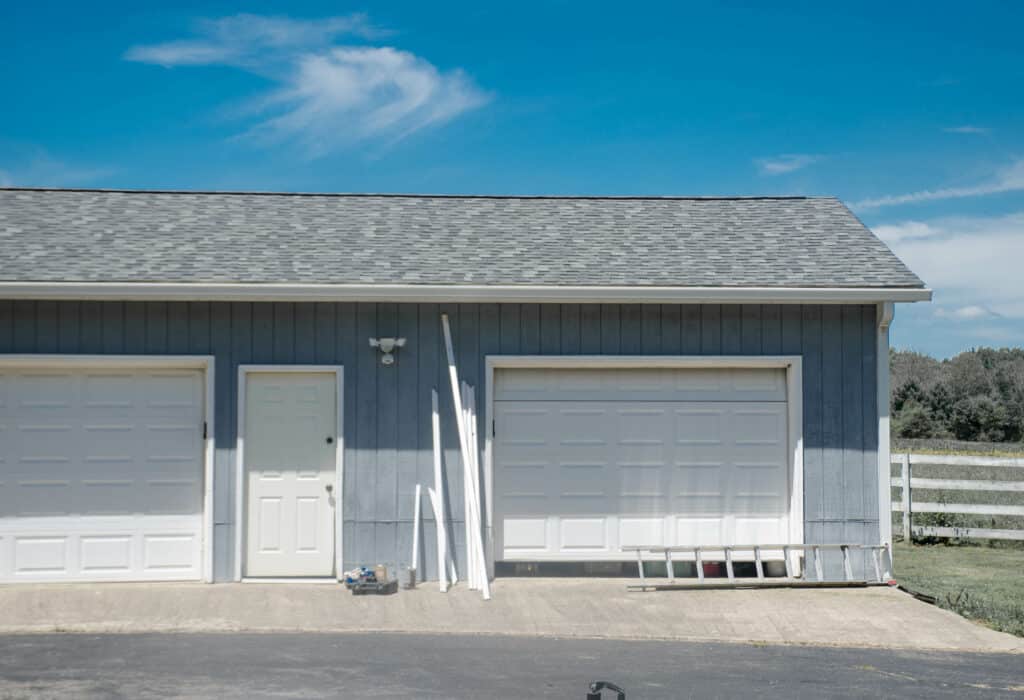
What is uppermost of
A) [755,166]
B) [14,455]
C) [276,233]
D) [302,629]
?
[755,166]

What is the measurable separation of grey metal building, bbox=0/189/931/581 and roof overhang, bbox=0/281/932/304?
0.03 m

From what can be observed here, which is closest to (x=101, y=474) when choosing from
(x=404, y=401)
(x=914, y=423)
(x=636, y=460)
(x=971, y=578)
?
(x=404, y=401)

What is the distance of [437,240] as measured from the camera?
11.7 metres

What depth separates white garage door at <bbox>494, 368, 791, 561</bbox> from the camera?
10859mm

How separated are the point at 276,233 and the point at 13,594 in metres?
4.52

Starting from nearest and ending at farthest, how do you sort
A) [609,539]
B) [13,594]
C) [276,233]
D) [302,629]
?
[302,629]
[13,594]
[609,539]
[276,233]

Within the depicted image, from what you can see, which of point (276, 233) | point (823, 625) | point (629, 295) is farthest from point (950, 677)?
point (276, 233)


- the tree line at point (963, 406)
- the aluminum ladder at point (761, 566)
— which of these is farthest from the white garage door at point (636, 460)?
the tree line at point (963, 406)

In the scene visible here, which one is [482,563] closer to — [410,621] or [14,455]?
[410,621]

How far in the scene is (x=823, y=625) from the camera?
8773 mm

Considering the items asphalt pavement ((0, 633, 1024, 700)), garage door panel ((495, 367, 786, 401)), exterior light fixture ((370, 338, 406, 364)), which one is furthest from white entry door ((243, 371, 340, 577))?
asphalt pavement ((0, 633, 1024, 700))

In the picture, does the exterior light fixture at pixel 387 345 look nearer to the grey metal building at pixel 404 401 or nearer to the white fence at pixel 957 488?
the grey metal building at pixel 404 401

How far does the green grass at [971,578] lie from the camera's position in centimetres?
921

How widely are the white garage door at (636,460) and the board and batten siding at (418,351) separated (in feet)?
1.13
